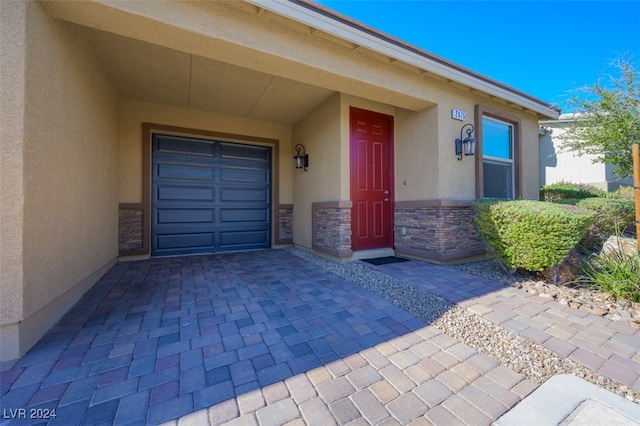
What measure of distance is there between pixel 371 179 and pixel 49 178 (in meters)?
4.18

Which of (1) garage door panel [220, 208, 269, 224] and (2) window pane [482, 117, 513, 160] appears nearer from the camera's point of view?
(2) window pane [482, 117, 513, 160]

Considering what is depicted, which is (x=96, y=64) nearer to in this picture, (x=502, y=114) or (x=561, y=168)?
(x=502, y=114)

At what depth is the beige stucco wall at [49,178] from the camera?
1.70m

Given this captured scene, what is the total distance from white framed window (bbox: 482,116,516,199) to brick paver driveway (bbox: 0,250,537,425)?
12.4ft

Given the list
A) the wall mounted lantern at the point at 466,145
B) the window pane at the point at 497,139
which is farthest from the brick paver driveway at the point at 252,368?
the window pane at the point at 497,139

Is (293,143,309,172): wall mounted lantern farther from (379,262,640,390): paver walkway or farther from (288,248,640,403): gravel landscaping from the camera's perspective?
(379,262,640,390): paver walkway

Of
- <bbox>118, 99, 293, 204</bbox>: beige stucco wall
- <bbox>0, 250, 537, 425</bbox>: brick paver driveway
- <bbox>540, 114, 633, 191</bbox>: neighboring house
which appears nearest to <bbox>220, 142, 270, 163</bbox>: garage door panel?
<bbox>118, 99, 293, 204</bbox>: beige stucco wall

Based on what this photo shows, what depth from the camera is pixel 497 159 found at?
15.8 feet

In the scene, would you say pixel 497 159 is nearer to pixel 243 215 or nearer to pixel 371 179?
pixel 371 179

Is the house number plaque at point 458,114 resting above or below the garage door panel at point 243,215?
above

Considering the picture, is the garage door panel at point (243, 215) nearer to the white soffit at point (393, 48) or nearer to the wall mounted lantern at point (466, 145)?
the white soffit at point (393, 48)

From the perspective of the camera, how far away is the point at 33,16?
1.85m

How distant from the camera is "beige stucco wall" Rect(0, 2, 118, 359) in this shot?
1698 millimetres

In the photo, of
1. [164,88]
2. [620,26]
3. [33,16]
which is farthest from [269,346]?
[620,26]
